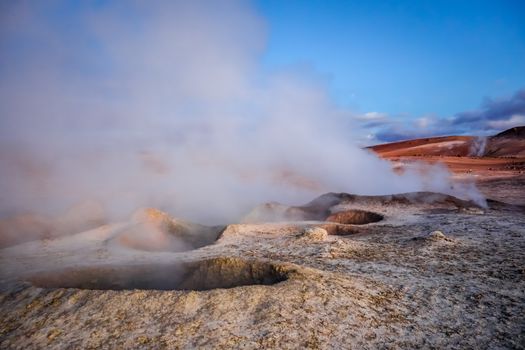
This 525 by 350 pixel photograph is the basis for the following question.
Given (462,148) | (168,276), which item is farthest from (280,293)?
(462,148)

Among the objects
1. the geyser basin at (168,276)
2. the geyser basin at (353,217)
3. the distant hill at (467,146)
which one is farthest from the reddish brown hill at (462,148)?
the geyser basin at (168,276)

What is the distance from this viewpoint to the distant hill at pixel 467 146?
3178 cm

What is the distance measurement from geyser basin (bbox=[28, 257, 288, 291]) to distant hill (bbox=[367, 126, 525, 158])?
31.2m

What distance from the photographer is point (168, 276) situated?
471cm

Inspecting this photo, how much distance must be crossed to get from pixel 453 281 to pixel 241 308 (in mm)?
2332

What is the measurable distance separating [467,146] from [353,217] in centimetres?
3381

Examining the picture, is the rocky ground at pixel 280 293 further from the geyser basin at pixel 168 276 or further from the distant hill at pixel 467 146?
the distant hill at pixel 467 146

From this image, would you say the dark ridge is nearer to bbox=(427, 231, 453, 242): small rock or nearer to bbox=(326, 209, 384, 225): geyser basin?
bbox=(326, 209, 384, 225): geyser basin

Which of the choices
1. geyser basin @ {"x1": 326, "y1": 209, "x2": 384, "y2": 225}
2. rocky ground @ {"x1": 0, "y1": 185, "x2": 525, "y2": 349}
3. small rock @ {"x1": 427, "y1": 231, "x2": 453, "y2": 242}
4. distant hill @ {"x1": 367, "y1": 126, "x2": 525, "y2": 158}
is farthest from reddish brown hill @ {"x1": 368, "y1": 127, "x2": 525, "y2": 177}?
rocky ground @ {"x1": 0, "y1": 185, "x2": 525, "y2": 349}

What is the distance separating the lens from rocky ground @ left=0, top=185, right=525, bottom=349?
9.30 feet

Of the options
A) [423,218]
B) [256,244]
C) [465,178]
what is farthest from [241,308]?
[465,178]

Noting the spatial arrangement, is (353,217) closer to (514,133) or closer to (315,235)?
(315,235)

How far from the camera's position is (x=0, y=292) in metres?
3.74

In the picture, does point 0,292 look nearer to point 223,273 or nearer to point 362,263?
point 223,273
